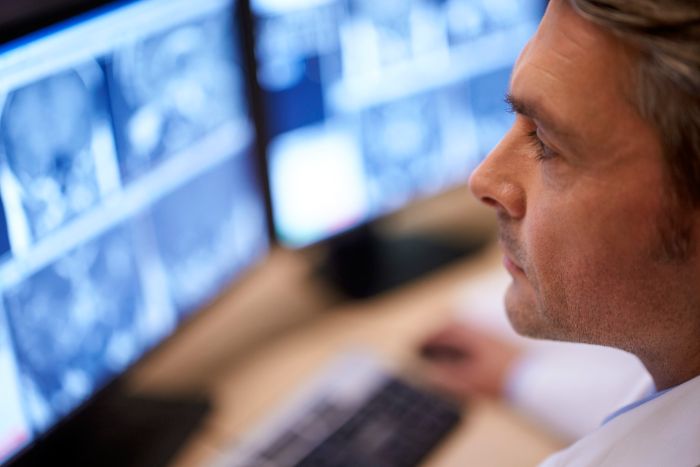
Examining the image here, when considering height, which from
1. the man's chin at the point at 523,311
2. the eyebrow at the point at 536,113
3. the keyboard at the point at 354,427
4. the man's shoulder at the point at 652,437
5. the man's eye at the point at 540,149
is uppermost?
the eyebrow at the point at 536,113

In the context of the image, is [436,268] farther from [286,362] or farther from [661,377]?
[661,377]

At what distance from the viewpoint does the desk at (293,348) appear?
1.04 meters

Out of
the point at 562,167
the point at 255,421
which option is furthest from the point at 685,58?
the point at 255,421

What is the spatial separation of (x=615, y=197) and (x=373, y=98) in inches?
24.0

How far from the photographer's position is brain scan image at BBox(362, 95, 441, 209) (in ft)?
4.20

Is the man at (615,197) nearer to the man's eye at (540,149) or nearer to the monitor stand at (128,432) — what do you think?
the man's eye at (540,149)

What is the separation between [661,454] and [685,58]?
0.30 metres

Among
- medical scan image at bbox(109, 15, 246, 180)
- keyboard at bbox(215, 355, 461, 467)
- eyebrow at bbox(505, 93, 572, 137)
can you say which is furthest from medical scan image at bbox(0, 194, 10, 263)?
eyebrow at bbox(505, 93, 572, 137)

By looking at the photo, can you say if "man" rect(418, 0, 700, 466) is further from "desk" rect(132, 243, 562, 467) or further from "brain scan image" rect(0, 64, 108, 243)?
"brain scan image" rect(0, 64, 108, 243)

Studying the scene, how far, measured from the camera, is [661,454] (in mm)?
692

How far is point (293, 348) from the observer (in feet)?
4.10

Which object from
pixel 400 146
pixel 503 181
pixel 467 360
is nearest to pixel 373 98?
pixel 400 146

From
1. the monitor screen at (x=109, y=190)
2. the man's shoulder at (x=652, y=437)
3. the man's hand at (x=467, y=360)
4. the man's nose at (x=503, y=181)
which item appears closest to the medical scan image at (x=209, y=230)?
the monitor screen at (x=109, y=190)

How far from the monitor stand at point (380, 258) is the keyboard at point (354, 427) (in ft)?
0.79
